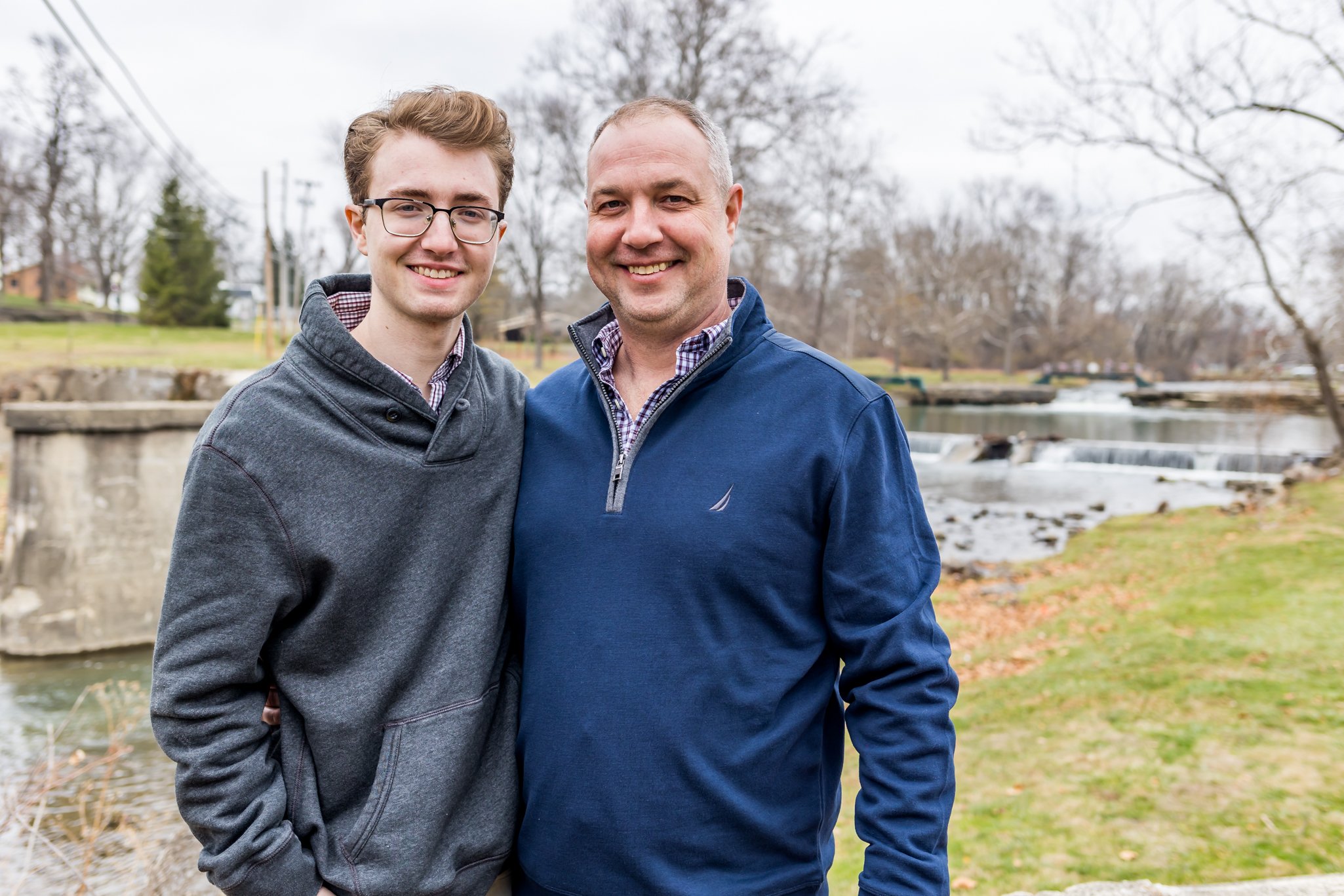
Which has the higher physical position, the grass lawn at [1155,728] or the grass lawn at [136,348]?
the grass lawn at [136,348]

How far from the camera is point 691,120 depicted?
A: 2.13 metres

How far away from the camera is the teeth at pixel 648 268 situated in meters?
2.11

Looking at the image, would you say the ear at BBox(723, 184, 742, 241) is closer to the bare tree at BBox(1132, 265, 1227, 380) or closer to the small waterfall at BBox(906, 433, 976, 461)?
the small waterfall at BBox(906, 433, 976, 461)

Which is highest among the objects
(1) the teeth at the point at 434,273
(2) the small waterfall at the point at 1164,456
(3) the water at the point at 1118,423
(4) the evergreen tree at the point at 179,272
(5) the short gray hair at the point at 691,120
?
(4) the evergreen tree at the point at 179,272

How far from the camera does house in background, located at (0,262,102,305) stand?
5372 centimetres

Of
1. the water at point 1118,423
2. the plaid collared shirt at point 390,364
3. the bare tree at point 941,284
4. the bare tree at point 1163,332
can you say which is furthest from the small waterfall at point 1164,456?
the bare tree at point 1163,332

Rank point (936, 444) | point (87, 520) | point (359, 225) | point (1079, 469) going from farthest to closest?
1. point (936, 444)
2. point (1079, 469)
3. point (87, 520)
4. point (359, 225)

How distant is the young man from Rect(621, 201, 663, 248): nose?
34cm

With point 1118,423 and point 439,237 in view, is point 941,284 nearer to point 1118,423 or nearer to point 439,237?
point 1118,423

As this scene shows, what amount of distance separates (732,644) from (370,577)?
2.53 feet

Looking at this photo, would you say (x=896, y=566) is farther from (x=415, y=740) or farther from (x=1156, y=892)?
(x=1156, y=892)

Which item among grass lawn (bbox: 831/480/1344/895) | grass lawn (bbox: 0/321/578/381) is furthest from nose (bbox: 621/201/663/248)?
grass lawn (bbox: 0/321/578/381)

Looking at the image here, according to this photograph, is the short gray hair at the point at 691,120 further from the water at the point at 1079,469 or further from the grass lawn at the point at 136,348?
the grass lawn at the point at 136,348

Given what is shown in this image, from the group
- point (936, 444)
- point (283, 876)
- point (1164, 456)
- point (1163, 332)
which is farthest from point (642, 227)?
point (1163, 332)
